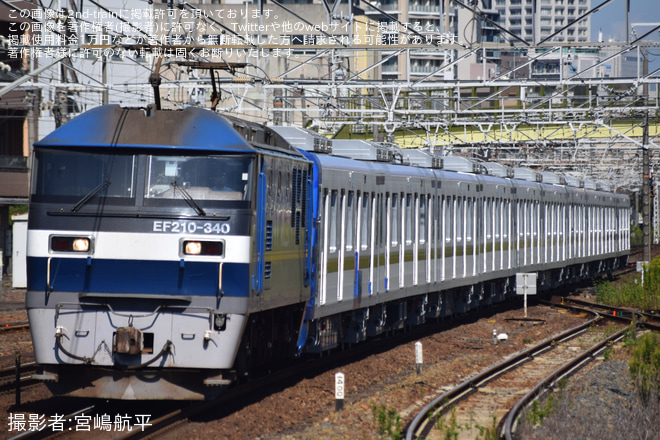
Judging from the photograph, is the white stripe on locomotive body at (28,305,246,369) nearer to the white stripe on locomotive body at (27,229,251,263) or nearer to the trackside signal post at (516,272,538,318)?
the white stripe on locomotive body at (27,229,251,263)

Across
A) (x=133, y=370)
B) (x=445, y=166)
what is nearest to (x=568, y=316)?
(x=445, y=166)

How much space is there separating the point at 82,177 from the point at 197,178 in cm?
116

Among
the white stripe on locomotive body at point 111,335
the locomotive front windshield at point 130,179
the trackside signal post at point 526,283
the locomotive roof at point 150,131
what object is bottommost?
the trackside signal post at point 526,283

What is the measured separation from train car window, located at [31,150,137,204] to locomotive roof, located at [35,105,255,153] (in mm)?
143

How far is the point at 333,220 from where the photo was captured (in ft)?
46.4

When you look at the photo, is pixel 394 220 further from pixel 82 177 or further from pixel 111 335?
pixel 111 335

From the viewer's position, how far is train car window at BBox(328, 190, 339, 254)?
1402 centimetres

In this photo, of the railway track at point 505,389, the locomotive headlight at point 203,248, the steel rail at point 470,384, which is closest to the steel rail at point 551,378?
the railway track at point 505,389

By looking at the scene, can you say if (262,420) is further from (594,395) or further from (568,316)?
(568,316)

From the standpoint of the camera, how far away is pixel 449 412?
11953mm

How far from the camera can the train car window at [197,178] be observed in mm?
10141

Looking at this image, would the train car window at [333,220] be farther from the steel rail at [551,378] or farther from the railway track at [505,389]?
the steel rail at [551,378]

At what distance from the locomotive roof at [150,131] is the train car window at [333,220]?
3.80 meters

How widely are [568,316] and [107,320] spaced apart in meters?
17.8
